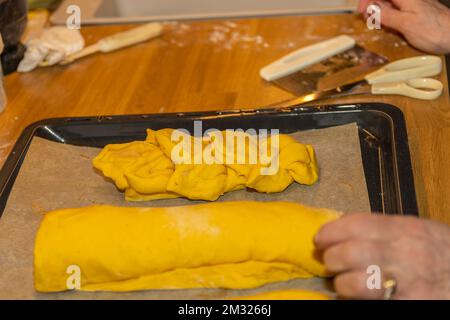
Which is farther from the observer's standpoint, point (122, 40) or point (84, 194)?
point (122, 40)

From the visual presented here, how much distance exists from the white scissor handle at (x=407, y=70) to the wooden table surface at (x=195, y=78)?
1.5 inches

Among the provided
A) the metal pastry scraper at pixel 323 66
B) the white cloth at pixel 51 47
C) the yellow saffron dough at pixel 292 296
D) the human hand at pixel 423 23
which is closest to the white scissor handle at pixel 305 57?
the metal pastry scraper at pixel 323 66

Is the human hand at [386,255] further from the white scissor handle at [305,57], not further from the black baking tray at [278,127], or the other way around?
the white scissor handle at [305,57]

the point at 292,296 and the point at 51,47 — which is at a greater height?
the point at 51,47

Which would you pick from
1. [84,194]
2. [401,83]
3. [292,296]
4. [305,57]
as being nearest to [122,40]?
[305,57]

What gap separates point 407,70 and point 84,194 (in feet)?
2.46

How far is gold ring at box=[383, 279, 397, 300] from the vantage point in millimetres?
817

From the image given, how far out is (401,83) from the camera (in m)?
1.34

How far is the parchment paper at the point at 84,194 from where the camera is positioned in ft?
3.20

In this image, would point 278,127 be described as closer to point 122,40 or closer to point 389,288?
point 389,288

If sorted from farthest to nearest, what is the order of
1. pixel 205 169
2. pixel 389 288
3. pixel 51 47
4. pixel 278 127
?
pixel 51 47 < pixel 278 127 < pixel 205 169 < pixel 389 288
